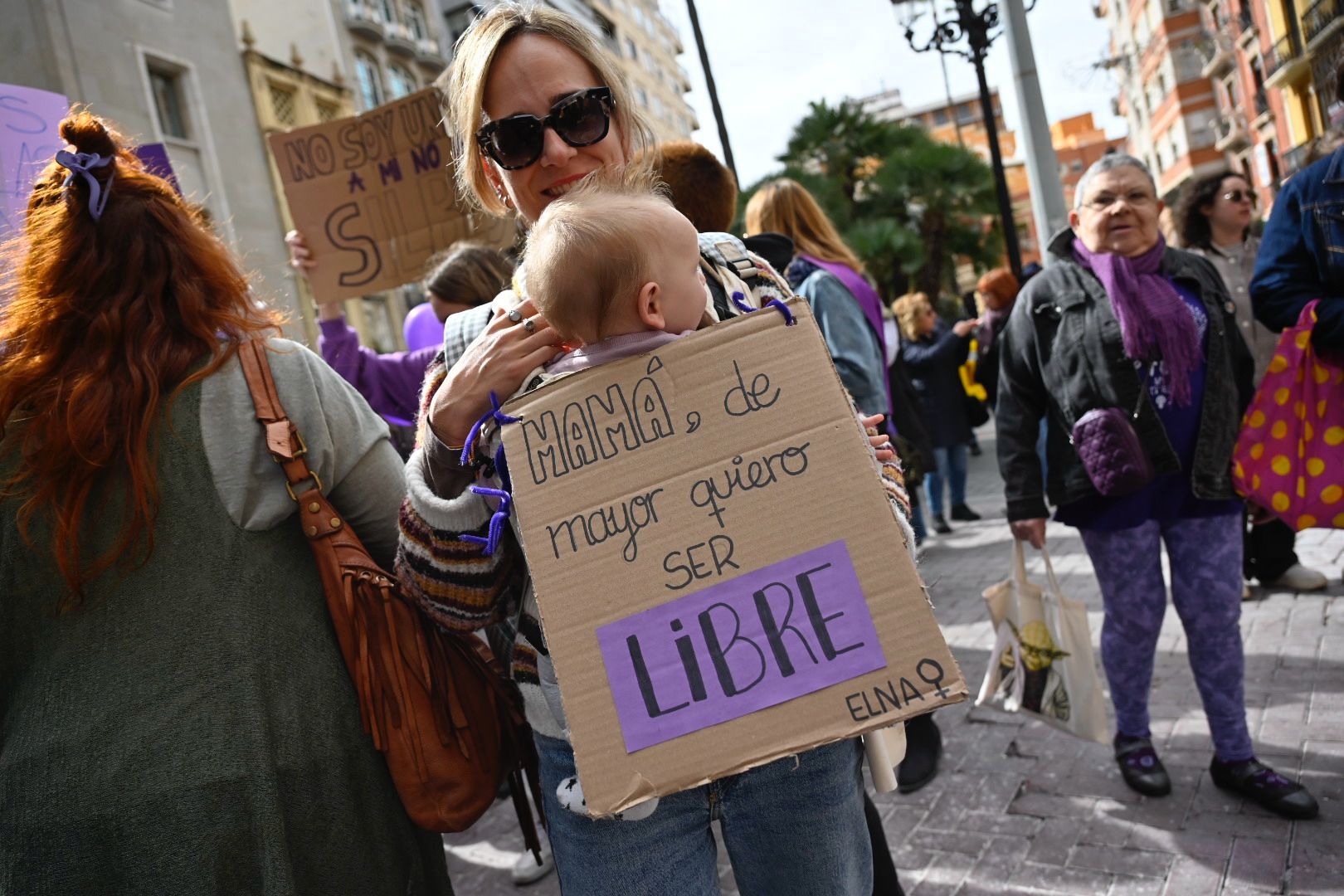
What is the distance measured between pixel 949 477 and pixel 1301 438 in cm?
527

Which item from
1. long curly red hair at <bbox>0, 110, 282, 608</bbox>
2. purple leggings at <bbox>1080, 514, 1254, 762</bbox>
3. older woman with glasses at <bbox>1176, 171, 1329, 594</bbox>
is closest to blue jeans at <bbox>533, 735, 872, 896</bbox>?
long curly red hair at <bbox>0, 110, 282, 608</bbox>

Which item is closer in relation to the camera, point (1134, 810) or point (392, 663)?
point (392, 663)

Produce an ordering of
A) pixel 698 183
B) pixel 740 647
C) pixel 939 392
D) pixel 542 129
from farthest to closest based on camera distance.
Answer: pixel 939 392
pixel 698 183
pixel 542 129
pixel 740 647

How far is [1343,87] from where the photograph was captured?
2986mm

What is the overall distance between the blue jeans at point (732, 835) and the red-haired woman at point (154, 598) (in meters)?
0.35

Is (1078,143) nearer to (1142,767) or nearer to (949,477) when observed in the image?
(949,477)

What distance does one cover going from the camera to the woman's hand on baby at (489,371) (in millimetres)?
1364

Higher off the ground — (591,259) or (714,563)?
(591,259)

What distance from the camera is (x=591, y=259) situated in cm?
126

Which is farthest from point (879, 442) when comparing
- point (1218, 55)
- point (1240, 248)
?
point (1218, 55)

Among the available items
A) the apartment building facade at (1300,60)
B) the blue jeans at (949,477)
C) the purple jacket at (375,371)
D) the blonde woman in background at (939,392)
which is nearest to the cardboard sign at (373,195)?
the purple jacket at (375,371)

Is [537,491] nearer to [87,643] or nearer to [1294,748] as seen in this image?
[87,643]

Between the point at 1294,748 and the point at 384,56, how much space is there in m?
31.3

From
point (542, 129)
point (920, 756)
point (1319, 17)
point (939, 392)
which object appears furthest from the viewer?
point (1319, 17)
